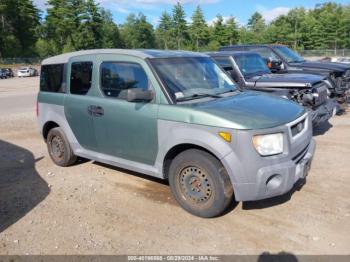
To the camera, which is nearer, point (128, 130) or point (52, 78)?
point (128, 130)

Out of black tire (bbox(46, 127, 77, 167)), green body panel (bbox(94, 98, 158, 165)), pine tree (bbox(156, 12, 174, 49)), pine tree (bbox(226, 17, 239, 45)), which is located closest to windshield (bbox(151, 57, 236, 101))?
green body panel (bbox(94, 98, 158, 165))

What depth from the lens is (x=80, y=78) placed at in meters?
5.97

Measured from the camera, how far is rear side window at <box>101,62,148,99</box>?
16.7 feet

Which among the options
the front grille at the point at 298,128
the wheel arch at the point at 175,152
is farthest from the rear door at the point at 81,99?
the front grille at the point at 298,128

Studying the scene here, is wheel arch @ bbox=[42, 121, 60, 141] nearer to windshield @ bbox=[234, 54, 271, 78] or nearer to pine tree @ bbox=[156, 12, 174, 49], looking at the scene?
windshield @ bbox=[234, 54, 271, 78]

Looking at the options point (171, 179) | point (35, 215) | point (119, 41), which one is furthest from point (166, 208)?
point (119, 41)

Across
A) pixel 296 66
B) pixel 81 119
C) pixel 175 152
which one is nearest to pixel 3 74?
pixel 296 66

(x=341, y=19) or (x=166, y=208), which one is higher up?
(x=341, y=19)

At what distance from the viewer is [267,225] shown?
4.37 meters

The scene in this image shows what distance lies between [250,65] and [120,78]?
4.85m

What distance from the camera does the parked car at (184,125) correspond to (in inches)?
165

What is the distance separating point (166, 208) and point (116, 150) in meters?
1.13

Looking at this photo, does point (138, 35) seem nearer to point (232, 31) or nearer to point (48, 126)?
point (232, 31)

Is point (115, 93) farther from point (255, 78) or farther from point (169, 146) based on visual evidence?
point (255, 78)
